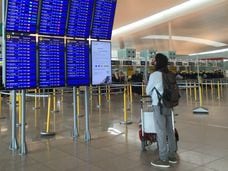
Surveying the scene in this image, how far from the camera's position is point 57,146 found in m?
4.64

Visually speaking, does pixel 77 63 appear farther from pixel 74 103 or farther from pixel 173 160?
pixel 173 160

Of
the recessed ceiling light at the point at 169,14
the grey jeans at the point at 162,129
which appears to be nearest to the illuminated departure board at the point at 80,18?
the grey jeans at the point at 162,129

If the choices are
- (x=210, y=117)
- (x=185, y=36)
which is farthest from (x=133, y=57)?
(x=185, y=36)

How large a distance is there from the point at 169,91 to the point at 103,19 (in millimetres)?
2321

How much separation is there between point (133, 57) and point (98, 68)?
31.0ft

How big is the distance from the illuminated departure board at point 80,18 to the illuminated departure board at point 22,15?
2.24 feet

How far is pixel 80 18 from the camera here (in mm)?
4914

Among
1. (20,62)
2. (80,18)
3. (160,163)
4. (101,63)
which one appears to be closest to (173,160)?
(160,163)

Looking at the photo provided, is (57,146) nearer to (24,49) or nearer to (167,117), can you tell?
(24,49)

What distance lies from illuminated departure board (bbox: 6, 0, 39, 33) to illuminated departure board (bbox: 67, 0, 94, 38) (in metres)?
0.68

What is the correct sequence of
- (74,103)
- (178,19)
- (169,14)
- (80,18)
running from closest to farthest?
1. (80,18)
2. (74,103)
3. (169,14)
4. (178,19)

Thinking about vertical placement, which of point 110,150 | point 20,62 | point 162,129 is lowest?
point 110,150

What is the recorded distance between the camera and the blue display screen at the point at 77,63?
15.9 feet

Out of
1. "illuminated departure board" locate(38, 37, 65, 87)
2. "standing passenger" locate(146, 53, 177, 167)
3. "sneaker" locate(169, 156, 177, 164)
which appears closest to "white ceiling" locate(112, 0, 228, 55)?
"illuminated departure board" locate(38, 37, 65, 87)
